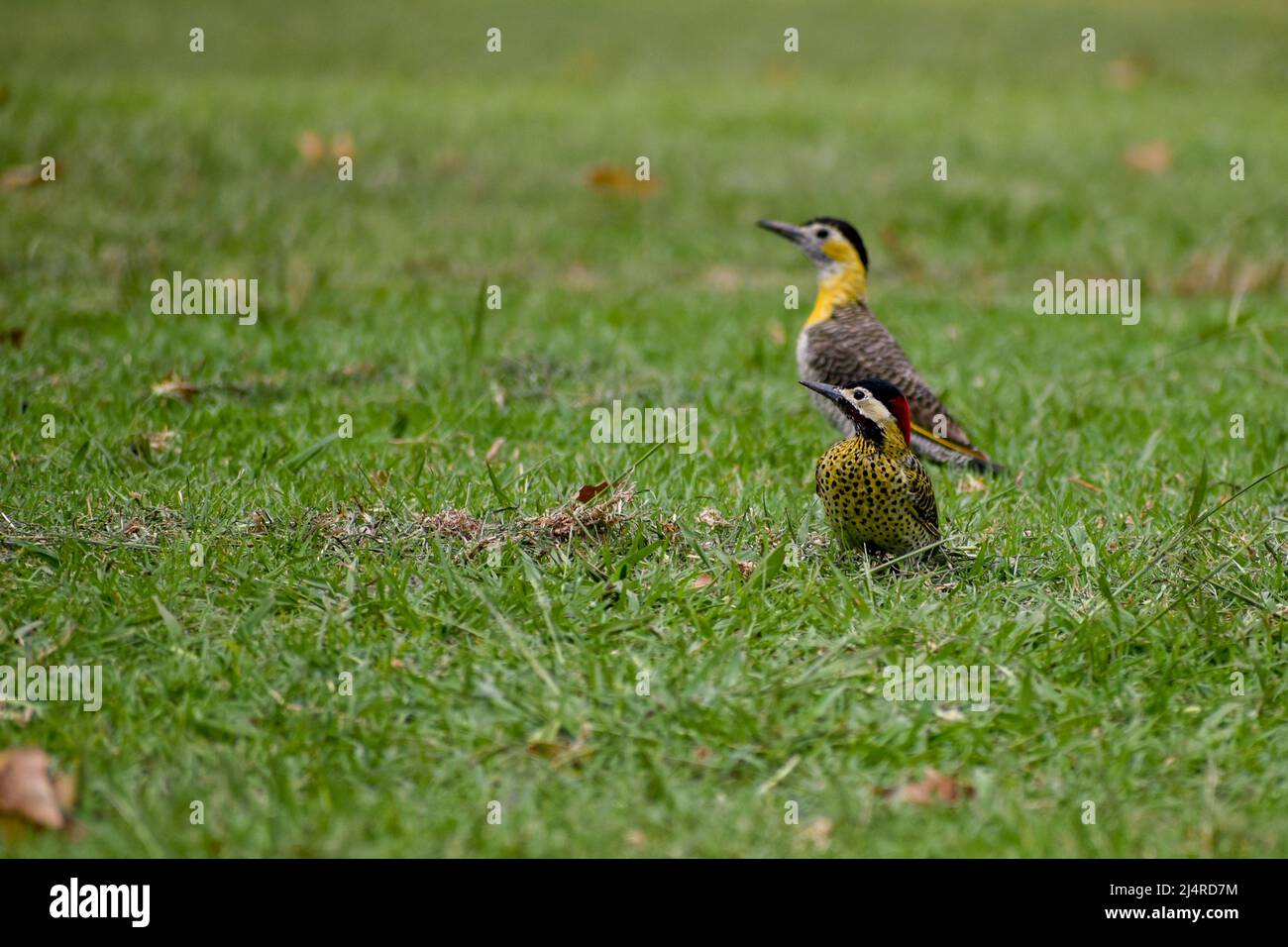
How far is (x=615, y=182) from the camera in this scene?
10.1 m

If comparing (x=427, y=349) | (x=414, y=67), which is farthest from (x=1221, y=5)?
(x=427, y=349)

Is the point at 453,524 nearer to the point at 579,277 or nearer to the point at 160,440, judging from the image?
the point at 160,440

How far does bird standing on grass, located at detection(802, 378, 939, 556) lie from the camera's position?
4043 mm

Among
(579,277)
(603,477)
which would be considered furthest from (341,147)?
(603,477)

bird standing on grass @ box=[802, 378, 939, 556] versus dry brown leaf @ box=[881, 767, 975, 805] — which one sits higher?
bird standing on grass @ box=[802, 378, 939, 556]

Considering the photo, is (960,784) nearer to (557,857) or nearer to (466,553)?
(557,857)

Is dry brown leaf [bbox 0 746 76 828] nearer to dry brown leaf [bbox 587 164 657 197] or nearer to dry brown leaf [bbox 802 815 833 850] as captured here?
dry brown leaf [bbox 802 815 833 850]

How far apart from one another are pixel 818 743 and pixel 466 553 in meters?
1.30

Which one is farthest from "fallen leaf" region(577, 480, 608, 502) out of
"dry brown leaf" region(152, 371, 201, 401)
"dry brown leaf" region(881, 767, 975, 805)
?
"dry brown leaf" region(152, 371, 201, 401)

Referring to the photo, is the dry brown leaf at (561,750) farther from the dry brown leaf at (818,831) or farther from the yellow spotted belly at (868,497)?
the yellow spotted belly at (868,497)

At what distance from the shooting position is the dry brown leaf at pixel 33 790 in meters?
2.96

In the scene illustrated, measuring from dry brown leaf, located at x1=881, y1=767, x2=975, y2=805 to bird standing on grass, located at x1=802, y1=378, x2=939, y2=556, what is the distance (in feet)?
3.21

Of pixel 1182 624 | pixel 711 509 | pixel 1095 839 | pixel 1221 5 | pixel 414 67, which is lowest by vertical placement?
pixel 1095 839

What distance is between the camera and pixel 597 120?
37.5 feet
